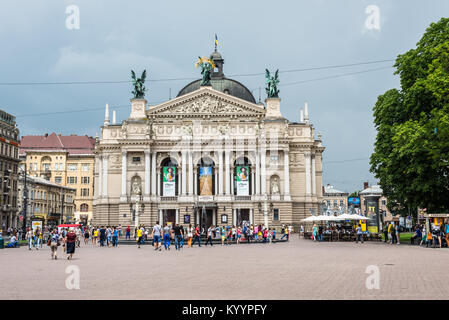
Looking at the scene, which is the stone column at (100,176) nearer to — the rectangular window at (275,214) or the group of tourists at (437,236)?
the rectangular window at (275,214)

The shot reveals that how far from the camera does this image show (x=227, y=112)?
79.3 meters

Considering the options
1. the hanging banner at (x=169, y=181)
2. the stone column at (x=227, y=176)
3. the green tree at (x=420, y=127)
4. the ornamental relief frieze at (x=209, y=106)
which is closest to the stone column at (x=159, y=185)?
the hanging banner at (x=169, y=181)

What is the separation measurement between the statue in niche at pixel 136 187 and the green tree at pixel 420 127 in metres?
42.7

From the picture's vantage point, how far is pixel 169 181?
78.8 meters

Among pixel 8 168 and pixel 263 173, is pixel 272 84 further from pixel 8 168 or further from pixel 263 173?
pixel 8 168

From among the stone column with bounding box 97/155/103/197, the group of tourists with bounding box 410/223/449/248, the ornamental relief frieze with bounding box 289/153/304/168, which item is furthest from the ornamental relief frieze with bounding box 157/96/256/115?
the group of tourists with bounding box 410/223/449/248

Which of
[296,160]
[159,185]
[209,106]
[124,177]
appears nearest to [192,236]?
[159,185]

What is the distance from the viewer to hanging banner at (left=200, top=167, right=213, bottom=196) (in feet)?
256

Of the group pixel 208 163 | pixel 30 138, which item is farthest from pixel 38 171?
pixel 208 163

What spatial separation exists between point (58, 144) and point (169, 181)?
2285 inches

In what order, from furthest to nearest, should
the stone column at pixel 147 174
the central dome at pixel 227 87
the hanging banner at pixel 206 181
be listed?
the central dome at pixel 227 87
the stone column at pixel 147 174
the hanging banner at pixel 206 181

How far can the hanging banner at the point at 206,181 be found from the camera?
256ft
